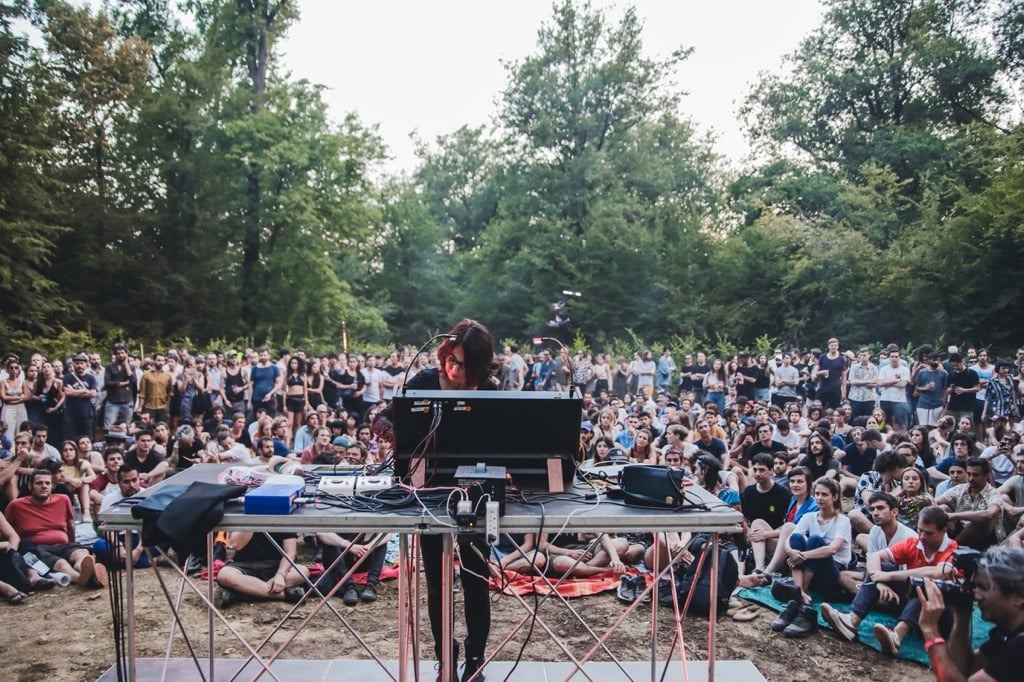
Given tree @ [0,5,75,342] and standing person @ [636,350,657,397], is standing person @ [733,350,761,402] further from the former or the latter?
tree @ [0,5,75,342]

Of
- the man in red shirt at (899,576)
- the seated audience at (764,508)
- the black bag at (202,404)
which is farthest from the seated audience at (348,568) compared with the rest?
the black bag at (202,404)

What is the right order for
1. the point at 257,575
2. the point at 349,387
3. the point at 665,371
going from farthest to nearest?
the point at 665,371 → the point at 349,387 → the point at 257,575

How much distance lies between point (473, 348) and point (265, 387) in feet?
27.4

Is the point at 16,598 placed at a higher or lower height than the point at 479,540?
lower

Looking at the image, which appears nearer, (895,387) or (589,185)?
(895,387)

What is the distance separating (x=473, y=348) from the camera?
2955 mm

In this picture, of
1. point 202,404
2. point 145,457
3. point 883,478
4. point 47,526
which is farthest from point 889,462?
point 202,404

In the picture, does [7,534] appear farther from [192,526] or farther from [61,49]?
[61,49]

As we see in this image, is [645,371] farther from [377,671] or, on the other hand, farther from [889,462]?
[377,671]

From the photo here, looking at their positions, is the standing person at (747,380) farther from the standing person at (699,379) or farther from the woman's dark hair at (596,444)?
the woman's dark hair at (596,444)

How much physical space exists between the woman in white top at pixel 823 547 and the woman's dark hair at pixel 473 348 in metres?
3.22

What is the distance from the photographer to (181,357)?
11.7 meters

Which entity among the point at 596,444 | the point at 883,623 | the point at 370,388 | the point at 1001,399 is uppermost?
the point at 370,388

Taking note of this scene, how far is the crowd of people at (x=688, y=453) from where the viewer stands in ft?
16.4
